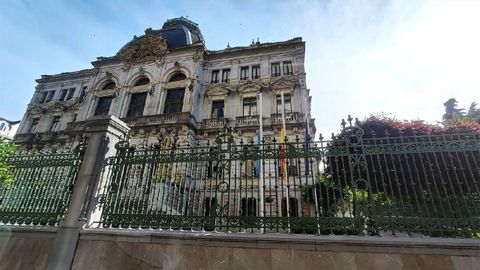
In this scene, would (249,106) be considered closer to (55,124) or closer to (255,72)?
(255,72)

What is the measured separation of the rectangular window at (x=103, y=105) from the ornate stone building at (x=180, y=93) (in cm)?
3

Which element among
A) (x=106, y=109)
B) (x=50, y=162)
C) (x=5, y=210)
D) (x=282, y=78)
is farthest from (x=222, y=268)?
(x=106, y=109)

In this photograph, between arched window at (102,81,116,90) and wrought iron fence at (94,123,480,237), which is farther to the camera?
arched window at (102,81,116,90)

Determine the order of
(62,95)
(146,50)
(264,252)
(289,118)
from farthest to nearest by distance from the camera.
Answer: (62,95) < (146,50) < (289,118) < (264,252)

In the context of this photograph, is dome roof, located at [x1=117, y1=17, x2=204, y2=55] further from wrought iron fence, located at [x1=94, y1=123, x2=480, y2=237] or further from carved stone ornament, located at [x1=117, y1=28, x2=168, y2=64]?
wrought iron fence, located at [x1=94, y1=123, x2=480, y2=237]

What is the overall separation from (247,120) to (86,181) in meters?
15.7

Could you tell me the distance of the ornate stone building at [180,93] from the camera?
20.4 m

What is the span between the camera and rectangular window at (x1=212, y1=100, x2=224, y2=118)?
22.0 meters

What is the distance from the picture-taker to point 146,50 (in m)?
25.0

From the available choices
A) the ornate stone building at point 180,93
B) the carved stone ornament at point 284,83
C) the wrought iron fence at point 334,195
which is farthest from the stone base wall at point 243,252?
the carved stone ornament at point 284,83

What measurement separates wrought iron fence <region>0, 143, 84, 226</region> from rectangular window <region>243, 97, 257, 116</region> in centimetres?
1606

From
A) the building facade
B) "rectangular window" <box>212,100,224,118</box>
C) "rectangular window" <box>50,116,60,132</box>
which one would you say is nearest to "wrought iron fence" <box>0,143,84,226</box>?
"rectangular window" <box>212,100,224,118</box>

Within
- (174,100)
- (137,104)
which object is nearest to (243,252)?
(174,100)

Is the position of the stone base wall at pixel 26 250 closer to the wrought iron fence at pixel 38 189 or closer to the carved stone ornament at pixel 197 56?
the wrought iron fence at pixel 38 189
